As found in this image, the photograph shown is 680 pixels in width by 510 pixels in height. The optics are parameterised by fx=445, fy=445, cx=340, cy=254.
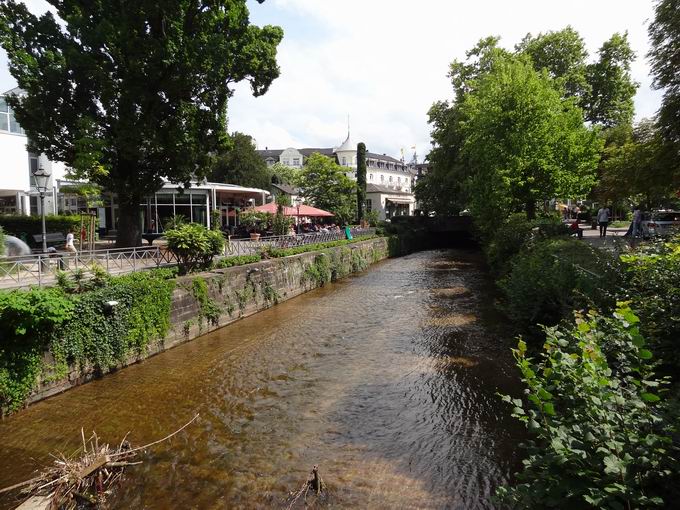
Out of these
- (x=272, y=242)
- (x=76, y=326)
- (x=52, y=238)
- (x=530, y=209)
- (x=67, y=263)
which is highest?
(x=530, y=209)

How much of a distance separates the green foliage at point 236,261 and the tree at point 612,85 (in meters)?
32.5

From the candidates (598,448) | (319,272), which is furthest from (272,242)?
(598,448)

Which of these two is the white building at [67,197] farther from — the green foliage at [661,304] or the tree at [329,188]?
the green foliage at [661,304]

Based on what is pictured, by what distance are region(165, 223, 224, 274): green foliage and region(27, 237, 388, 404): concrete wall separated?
531mm

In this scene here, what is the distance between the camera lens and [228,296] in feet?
48.4

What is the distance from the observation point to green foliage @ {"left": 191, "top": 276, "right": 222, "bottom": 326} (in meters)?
13.1

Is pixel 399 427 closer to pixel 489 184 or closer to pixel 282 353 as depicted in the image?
pixel 282 353

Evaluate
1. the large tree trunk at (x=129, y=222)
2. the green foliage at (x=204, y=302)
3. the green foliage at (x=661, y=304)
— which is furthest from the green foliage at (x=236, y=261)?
the green foliage at (x=661, y=304)

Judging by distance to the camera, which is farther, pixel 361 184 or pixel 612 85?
pixel 361 184

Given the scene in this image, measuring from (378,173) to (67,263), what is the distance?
71.4 m

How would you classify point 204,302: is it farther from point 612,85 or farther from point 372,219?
point 612,85

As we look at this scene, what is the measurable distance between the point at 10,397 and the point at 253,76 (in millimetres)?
15512

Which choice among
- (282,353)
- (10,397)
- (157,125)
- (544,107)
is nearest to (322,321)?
(282,353)

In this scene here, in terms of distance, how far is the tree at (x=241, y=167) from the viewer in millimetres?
51219
